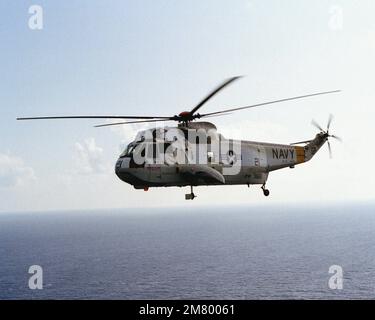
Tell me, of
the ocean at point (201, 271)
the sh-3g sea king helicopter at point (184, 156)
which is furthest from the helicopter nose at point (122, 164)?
the ocean at point (201, 271)

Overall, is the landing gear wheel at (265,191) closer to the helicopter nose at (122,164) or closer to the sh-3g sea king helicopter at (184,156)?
the sh-3g sea king helicopter at (184,156)

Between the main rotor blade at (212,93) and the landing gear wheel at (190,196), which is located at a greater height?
the main rotor blade at (212,93)

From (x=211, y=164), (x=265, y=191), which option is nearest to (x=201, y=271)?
(x=265, y=191)

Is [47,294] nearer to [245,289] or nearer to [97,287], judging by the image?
[97,287]

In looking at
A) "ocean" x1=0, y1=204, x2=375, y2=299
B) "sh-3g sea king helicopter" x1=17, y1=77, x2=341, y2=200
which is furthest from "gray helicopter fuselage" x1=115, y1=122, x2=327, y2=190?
"ocean" x1=0, y1=204, x2=375, y2=299

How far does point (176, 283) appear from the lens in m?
116

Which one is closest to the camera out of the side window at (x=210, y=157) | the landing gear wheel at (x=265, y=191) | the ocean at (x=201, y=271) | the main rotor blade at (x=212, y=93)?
the main rotor blade at (x=212, y=93)

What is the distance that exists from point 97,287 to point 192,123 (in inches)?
4164

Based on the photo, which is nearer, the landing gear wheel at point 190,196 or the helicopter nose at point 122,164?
the helicopter nose at point 122,164

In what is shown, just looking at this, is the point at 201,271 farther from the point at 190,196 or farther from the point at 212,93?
the point at 212,93

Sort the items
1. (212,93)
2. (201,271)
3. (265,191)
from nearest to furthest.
Result: 1. (212,93)
2. (265,191)
3. (201,271)

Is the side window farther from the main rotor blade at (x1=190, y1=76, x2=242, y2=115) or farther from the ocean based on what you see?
the ocean

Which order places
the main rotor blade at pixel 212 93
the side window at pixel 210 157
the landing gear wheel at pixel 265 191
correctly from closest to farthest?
the main rotor blade at pixel 212 93 → the side window at pixel 210 157 → the landing gear wheel at pixel 265 191

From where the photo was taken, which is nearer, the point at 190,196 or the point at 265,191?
the point at 190,196
